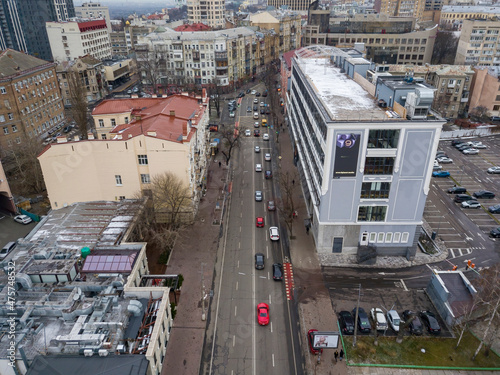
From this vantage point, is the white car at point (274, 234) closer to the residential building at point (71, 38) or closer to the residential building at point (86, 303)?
the residential building at point (86, 303)

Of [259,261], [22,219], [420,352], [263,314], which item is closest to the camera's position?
[420,352]

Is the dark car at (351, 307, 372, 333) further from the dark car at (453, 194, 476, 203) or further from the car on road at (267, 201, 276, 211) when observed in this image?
the dark car at (453, 194, 476, 203)

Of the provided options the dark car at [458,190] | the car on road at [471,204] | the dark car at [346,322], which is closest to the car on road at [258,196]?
the dark car at [346,322]

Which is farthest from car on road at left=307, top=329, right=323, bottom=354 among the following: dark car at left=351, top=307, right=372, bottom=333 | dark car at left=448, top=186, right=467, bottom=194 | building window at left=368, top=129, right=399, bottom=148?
dark car at left=448, top=186, right=467, bottom=194

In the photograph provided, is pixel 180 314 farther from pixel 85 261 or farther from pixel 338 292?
pixel 338 292

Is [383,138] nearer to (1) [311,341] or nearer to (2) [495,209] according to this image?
(1) [311,341]

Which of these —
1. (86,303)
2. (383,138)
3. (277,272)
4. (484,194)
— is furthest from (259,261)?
(484,194)
